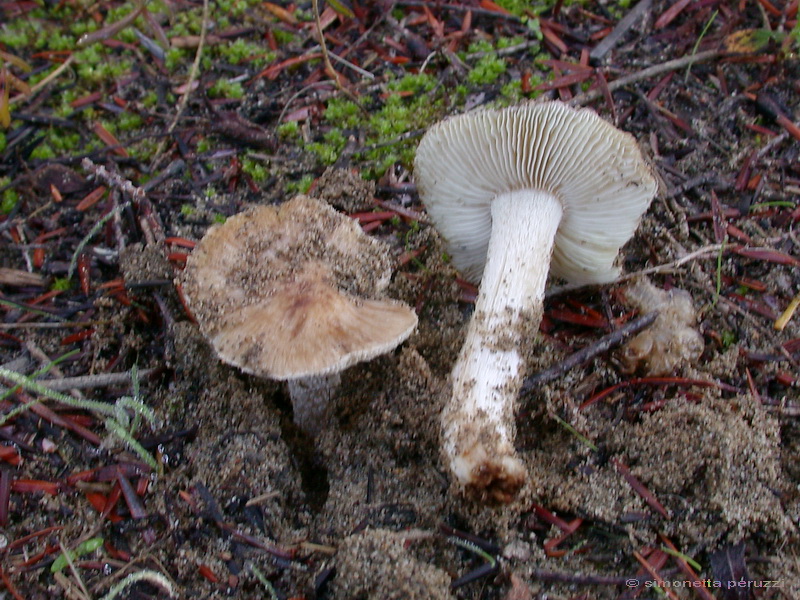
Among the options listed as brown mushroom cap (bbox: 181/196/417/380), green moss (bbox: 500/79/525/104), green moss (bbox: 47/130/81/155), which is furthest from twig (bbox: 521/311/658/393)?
green moss (bbox: 47/130/81/155)

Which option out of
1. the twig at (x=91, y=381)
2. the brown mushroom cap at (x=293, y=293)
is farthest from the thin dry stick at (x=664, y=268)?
the twig at (x=91, y=381)

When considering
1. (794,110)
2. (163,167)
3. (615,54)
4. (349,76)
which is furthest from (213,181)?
(794,110)

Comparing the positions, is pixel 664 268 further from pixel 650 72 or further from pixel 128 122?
pixel 128 122

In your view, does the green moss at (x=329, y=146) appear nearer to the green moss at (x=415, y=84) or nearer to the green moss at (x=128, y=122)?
the green moss at (x=415, y=84)

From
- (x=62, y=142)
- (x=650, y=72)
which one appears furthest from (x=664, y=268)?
(x=62, y=142)

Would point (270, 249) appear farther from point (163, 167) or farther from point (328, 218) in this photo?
point (163, 167)
